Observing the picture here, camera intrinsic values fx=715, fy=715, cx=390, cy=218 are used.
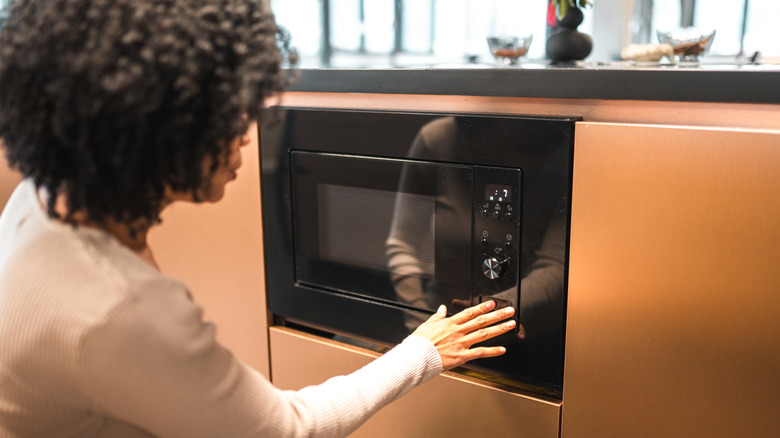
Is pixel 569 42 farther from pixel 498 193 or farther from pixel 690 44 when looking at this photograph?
pixel 498 193

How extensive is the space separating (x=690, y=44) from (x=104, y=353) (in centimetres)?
92

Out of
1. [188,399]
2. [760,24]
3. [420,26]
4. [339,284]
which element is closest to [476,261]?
[339,284]

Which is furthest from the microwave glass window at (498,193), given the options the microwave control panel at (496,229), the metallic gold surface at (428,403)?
the metallic gold surface at (428,403)

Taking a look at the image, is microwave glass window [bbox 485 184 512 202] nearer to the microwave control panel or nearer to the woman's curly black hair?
the microwave control panel

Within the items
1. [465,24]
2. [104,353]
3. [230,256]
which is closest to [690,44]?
[230,256]

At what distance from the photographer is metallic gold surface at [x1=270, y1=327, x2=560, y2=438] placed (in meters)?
0.97

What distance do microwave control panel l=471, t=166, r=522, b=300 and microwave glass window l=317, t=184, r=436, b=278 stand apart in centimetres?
7

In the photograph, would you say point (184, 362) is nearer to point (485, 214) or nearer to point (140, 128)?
point (140, 128)

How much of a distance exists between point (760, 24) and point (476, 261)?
3174 mm

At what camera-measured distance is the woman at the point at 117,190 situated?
0.59m

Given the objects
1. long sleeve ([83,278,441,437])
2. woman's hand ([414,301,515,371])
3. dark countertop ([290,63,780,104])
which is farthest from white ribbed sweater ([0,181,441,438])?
dark countertop ([290,63,780,104])

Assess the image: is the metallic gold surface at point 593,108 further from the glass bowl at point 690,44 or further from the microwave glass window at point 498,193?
the glass bowl at point 690,44

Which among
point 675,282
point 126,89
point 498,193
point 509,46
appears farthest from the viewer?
point 509,46

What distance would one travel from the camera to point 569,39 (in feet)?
3.72
